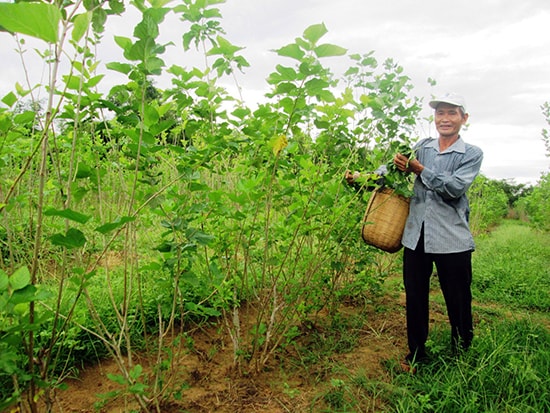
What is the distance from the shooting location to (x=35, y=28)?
90 cm

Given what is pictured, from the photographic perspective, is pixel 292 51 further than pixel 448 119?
No

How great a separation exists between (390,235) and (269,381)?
1.19 m

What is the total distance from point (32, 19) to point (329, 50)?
1010 millimetres

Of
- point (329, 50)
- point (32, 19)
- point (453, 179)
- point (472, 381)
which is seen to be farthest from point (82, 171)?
point (472, 381)

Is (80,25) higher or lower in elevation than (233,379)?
higher

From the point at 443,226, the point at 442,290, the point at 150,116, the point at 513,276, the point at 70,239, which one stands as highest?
the point at 150,116

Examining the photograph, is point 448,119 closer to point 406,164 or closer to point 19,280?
point 406,164

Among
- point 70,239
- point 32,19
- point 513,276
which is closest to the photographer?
point 32,19

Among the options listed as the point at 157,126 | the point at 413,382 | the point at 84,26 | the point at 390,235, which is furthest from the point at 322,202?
the point at 84,26

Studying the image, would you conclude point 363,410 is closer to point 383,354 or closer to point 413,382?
point 413,382

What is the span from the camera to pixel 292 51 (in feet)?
5.12

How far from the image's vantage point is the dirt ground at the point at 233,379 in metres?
2.12

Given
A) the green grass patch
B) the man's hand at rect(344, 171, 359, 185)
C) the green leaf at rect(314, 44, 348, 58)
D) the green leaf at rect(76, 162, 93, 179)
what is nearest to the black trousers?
the man's hand at rect(344, 171, 359, 185)

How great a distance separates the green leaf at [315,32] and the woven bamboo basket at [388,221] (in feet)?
4.16
